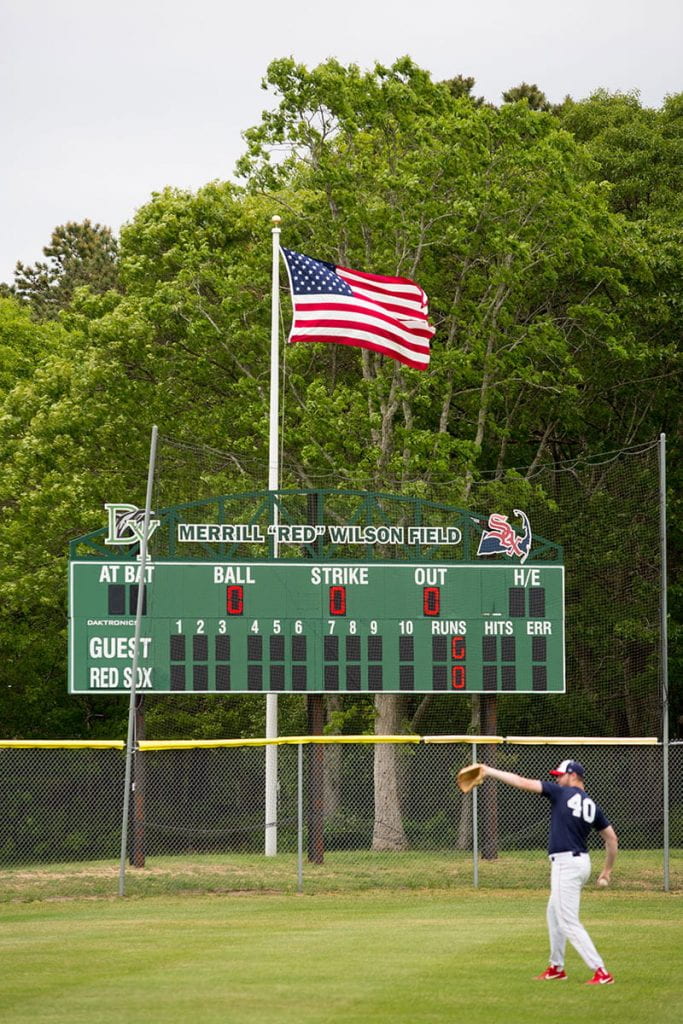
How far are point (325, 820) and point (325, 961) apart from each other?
38.1 ft

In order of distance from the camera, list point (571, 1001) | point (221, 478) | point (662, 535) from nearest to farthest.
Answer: point (571, 1001) → point (662, 535) → point (221, 478)

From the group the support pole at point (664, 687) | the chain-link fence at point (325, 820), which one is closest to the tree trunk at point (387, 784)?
the chain-link fence at point (325, 820)

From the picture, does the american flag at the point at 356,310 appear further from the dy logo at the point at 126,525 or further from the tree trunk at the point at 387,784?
the tree trunk at the point at 387,784

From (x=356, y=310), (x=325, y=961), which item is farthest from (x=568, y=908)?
(x=356, y=310)

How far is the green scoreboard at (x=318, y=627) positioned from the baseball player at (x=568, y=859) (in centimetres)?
909

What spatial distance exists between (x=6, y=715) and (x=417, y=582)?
67.7 feet

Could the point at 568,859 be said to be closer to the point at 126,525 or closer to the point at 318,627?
the point at 318,627

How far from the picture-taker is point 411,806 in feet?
85.5

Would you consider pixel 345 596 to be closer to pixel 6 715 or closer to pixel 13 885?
pixel 13 885

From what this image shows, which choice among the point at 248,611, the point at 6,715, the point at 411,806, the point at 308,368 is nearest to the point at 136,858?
the point at 248,611

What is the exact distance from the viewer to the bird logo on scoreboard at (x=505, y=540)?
2073 centimetres

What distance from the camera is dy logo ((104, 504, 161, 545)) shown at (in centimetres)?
1980

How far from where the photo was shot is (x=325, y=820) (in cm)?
2331

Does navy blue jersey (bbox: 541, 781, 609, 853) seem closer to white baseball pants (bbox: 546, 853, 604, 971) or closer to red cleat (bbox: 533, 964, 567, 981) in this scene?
white baseball pants (bbox: 546, 853, 604, 971)
